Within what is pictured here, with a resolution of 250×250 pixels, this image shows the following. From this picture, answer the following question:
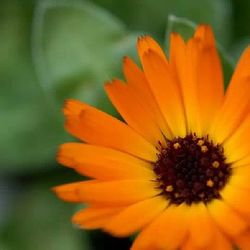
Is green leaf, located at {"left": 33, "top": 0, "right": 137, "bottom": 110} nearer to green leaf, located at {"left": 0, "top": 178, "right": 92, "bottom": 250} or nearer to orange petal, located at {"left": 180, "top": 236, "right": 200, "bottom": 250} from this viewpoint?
green leaf, located at {"left": 0, "top": 178, "right": 92, "bottom": 250}

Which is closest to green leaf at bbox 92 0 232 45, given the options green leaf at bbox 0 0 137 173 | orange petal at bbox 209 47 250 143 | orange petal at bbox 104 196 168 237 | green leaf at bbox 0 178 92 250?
green leaf at bbox 0 0 137 173

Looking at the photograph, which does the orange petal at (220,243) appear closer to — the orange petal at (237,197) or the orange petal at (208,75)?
the orange petal at (237,197)

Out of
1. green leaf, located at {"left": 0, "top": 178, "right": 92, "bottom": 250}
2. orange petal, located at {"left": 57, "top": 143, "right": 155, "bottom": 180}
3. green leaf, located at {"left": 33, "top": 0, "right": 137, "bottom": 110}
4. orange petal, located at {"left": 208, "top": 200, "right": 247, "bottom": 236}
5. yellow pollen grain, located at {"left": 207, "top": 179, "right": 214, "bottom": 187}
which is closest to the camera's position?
orange petal, located at {"left": 208, "top": 200, "right": 247, "bottom": 236}

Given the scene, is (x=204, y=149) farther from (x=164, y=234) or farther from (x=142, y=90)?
(x=164, y=234)

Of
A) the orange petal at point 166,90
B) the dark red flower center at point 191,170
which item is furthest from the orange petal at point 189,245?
the orange petal at point 166,90

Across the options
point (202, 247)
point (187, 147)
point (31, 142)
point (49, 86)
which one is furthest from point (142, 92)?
point (31, 142)

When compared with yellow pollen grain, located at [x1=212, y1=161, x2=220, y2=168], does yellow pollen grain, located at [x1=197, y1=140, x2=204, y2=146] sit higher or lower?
higher

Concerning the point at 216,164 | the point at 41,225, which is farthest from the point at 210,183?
the point at 41,225
